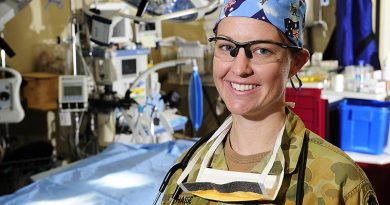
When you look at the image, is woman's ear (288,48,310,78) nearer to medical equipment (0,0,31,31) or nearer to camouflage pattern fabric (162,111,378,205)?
camouflage pattern fabric (162,111,378,205)

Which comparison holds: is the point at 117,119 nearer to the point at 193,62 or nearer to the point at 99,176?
the point at 193,62

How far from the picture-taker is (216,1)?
3.12 metres

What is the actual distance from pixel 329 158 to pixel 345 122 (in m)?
2.22

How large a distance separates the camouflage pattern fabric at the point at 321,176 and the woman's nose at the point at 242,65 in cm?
18

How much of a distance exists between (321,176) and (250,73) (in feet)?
0.87

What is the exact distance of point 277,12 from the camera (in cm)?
100

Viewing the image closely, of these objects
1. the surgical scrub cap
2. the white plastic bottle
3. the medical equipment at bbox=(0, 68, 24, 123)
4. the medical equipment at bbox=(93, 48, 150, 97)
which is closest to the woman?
the surgical scrub cap

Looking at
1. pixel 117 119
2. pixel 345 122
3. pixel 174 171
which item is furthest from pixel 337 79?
pixel 174 171

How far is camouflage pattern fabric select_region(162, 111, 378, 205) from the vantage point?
0.96 metres

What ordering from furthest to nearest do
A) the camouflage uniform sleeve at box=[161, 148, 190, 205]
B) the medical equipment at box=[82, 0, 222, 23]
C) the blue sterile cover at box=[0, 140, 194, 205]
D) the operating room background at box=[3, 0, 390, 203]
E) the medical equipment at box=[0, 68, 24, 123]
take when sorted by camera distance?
the operating room background at box=[3, 0, 390, 203] < the medical equipment at box=[82, 0, 222, 23] < the medical equipment at box=[0, 68, 24, 123] < the blue sterile cover at box=[0, 140, 194, 205] < the camouflage uniform sleeve at box=[161, 148, 190, 205]

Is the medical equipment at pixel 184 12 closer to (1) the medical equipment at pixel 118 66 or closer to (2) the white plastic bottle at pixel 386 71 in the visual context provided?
(1) the medical equipment at pixel 118 66

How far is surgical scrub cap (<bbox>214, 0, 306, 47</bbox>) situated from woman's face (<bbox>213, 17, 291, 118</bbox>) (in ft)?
0.04

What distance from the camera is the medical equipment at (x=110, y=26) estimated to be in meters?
3.06

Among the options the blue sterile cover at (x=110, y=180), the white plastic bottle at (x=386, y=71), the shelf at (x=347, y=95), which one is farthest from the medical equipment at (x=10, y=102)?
the white plastic bottle at (x=386, y=71)
